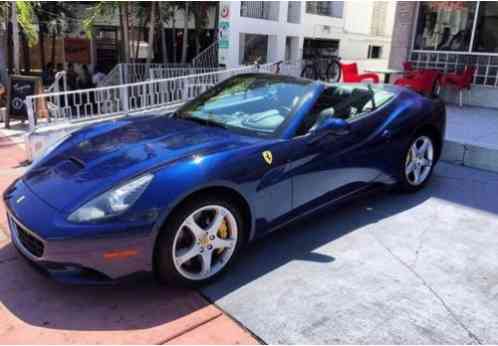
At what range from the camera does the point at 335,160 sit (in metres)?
3.53

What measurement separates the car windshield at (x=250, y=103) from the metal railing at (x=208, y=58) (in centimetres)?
1060

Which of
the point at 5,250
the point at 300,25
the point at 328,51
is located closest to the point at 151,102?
the point at 5,250

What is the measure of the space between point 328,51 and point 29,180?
1594 cm

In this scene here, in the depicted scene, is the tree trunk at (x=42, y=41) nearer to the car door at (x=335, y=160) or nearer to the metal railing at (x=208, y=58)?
the metal railing at (x=208, y=58)

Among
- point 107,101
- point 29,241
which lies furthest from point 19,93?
point 29,241

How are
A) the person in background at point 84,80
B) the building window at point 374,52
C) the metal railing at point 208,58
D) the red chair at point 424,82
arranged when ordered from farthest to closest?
the building window at point 374,52
the metal railing at point 208,58
the person in background at point 84,80
the red chair at point 424,82

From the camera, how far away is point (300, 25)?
1571cm

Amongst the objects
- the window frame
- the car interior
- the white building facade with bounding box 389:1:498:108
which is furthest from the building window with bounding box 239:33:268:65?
the car interior

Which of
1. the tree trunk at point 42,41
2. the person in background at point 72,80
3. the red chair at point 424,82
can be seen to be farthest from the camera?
the tree trunk at point 42,41

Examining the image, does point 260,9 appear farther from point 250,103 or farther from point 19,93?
point 250,103

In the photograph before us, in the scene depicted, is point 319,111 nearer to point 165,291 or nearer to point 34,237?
point 165,291

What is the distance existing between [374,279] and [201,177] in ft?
4.58

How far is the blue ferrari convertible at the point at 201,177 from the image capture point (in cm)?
249

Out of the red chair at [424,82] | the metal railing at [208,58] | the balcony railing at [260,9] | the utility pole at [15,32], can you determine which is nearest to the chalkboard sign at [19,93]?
the utility pole at [15,32]
